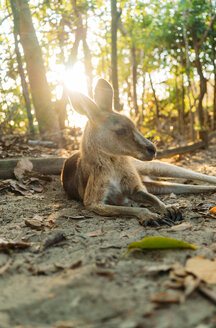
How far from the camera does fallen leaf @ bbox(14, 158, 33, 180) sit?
4500 millimetres

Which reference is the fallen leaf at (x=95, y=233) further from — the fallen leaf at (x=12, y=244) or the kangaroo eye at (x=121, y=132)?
the kangaroo eye at (x=121, y=132)

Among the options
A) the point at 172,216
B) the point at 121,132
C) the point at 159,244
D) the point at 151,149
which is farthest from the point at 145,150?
the point at 159,244

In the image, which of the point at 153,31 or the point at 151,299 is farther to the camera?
the point at 153,31

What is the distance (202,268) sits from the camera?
1.80m

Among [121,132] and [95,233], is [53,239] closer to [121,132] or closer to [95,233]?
[95,233]

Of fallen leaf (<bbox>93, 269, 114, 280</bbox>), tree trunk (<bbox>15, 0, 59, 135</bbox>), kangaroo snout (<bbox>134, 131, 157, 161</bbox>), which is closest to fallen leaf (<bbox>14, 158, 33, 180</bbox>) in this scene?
kangaroo snout (<bbox>134, 131, 157, 161</bbox>)

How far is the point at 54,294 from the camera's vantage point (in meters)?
1.62

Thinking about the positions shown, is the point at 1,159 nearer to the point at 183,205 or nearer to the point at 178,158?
the point at 183,205

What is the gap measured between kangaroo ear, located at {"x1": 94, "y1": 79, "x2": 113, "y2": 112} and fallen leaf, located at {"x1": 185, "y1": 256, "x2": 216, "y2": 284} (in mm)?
2232

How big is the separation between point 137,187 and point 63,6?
565cm

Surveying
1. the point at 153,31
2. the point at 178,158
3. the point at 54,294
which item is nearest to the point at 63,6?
the point at 153,31

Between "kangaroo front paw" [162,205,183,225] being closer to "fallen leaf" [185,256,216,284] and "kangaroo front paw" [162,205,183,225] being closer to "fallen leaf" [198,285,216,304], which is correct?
"fallen leaf" [185,256,216,284]

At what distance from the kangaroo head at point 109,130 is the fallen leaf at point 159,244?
148 cm

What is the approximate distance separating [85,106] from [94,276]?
213 cm
